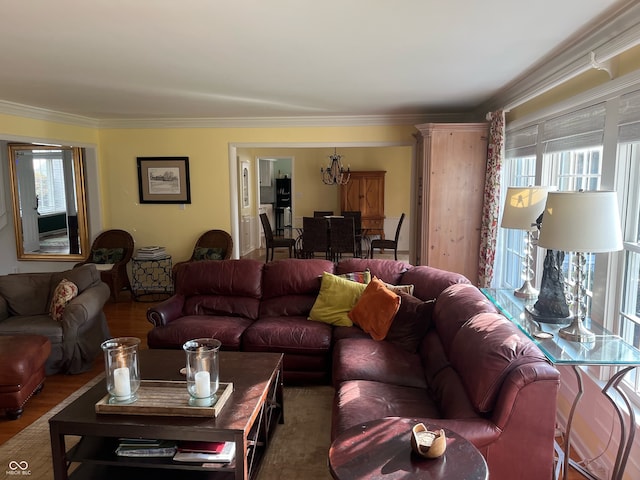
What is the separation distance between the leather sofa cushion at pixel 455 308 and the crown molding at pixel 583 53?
1488 mm

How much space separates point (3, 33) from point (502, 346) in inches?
125

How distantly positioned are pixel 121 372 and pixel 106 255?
14.3 ft

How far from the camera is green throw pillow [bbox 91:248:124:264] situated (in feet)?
20.1

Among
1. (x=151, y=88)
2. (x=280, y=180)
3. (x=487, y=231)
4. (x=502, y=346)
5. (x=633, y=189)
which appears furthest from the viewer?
(x=280, y=180)

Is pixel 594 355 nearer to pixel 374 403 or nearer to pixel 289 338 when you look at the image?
pixel 374 403

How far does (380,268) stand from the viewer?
402 cm

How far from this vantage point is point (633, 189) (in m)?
2.37

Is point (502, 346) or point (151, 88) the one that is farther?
point (151, 88)

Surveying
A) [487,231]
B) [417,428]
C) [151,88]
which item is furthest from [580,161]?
[151,88]

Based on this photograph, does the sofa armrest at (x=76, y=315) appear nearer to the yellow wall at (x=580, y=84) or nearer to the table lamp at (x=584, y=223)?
the table lamp at (x=584, y=223)

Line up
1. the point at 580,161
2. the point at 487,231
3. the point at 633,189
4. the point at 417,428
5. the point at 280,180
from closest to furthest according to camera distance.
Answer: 1. the point at 417,428
2. the point at 633,189
3. the point at 580,161
4. the point at 487,231
5. the point at 280,180

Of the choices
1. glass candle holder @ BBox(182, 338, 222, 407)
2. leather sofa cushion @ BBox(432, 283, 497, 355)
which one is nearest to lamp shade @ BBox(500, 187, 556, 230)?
leather sofa cushion @ BBox(432, 283, 497, 355)

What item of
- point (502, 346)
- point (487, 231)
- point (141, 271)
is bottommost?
point (141, 271)

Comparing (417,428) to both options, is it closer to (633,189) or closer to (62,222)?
(633,189)
